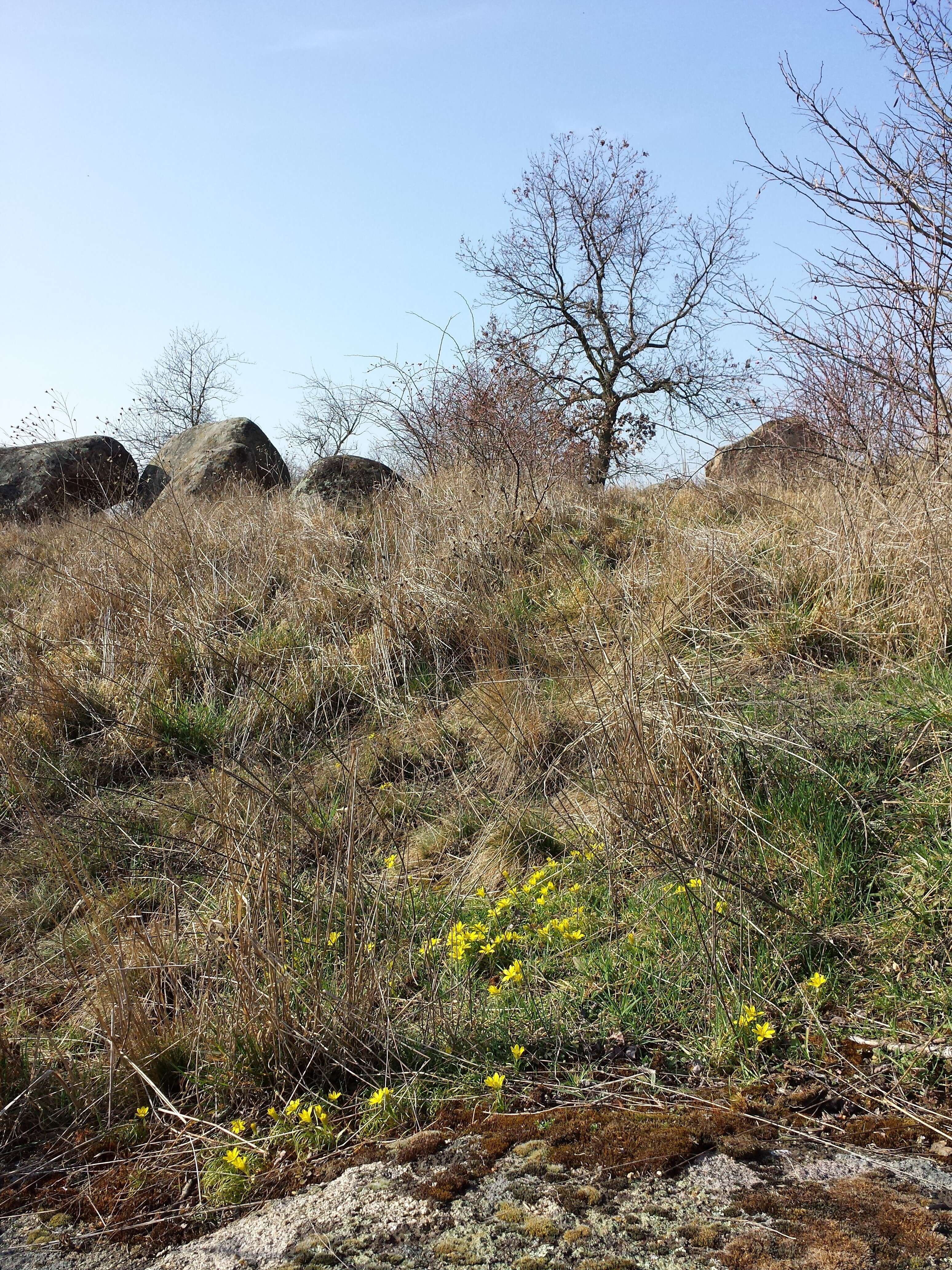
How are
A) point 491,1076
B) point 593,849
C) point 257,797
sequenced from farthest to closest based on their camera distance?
1. point 593,849
2. point 257,797
3. point 491,1076

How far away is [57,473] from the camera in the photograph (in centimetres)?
1204

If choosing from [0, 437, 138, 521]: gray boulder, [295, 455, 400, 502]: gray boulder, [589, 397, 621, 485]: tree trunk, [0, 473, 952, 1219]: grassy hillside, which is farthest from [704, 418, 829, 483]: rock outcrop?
[589, 397, 621, 485]: tree trunk

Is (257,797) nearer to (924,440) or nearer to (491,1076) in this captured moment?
(491,1076)

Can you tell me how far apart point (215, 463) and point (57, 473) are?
2666 millimetres

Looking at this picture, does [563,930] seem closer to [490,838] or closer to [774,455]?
[490,838]

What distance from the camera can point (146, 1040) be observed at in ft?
7.43

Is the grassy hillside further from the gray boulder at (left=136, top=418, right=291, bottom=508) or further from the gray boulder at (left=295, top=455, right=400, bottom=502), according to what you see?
the gray boulder at (left=136, top=418, right=291, bottom=508)

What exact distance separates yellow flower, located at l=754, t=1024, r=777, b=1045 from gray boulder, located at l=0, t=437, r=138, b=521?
10.5m

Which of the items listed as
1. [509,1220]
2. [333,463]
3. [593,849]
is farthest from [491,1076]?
[333,463]

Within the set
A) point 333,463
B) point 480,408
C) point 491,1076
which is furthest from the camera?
point 333,463

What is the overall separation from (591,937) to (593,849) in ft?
1.55

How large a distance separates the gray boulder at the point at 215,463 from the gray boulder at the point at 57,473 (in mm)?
392

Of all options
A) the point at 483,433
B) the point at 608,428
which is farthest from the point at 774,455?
the point at 608,428

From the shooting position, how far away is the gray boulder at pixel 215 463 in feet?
34.8
